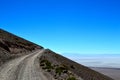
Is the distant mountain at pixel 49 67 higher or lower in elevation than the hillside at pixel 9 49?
lower

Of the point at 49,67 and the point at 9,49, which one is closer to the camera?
the point at 49,67

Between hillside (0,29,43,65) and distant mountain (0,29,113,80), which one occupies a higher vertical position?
hillside (0,29,43,65)

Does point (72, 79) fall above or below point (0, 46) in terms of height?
below

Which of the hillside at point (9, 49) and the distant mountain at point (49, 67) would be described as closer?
the distant mountain at point (49, 67)

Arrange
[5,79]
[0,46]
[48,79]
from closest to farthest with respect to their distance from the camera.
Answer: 1. [5,79]
2. [48,79]
3. [0,46]

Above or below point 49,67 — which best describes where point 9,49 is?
above

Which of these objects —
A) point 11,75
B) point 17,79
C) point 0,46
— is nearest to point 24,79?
point 17,79

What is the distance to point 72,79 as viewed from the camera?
93.8 ft

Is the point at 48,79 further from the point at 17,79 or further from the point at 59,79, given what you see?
the point at 17,79

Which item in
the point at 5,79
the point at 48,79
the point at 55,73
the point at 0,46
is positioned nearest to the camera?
the point at 5,79

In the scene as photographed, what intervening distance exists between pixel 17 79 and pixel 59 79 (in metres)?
5.89

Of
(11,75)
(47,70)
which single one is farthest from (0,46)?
(11,75)

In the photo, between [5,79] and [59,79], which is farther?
[59,79]

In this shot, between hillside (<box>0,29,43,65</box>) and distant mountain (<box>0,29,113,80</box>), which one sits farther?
hillside (<box>0,29,43,65</box>)
